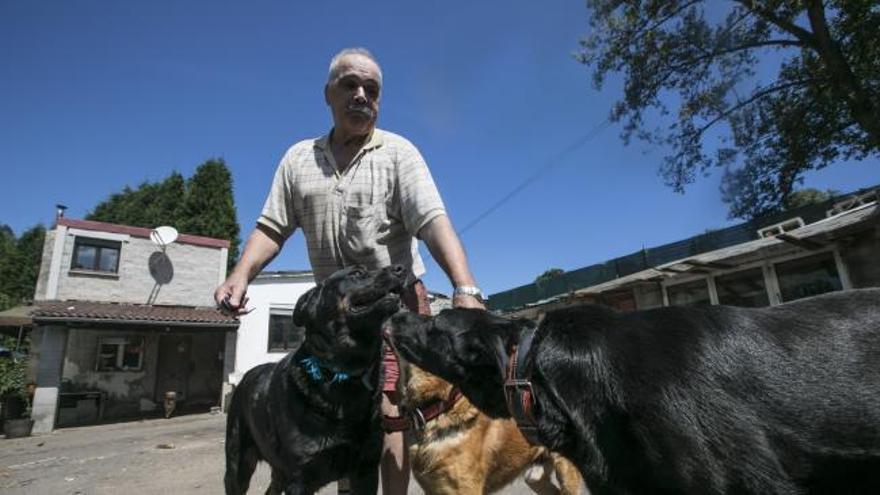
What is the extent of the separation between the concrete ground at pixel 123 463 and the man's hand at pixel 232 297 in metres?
3.50

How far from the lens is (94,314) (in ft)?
55.0

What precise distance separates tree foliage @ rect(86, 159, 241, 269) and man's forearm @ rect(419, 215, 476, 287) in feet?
122

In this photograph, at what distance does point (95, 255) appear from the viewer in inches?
793

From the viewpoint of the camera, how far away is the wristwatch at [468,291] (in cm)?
236

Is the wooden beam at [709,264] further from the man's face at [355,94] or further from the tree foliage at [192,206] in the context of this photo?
the tree foliage at [192,206]

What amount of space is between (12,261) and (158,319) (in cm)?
3534

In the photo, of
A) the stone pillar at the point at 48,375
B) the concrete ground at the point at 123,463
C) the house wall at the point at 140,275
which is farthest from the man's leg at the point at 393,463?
the house wall at the point at 140,275

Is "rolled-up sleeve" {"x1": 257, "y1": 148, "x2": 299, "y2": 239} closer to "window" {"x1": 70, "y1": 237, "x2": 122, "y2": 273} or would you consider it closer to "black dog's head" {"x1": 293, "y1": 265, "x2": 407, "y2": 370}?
"black dog's head" {"x1": 293, "y1": 265, "x2": 407, "y2": 370}

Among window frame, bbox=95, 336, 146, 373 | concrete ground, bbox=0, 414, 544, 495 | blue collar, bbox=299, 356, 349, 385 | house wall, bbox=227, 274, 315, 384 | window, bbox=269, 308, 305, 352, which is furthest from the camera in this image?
window, bbox=269, 308, 305, 352

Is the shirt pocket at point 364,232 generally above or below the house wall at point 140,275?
below

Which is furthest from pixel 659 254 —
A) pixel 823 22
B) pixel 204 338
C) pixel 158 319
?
pixel 204 338

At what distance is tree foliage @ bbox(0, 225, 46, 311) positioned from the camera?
40375mm

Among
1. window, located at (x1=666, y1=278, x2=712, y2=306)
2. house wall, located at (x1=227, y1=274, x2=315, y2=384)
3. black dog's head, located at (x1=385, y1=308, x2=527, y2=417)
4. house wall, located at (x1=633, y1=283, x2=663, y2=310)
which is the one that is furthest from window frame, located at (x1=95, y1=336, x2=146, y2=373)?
black dog's head, located at (x1=385, y1=308, x2=527, y2=417)

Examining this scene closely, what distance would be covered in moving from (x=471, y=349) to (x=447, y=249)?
0.58m
